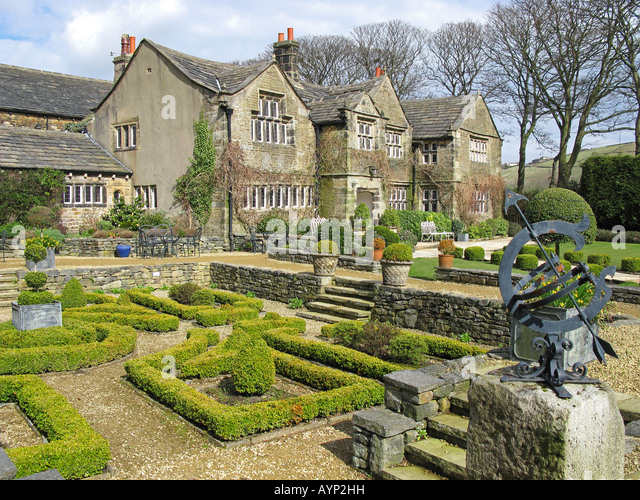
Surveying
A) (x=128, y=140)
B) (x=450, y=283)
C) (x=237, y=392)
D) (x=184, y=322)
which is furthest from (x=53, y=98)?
(x=237, y=392)

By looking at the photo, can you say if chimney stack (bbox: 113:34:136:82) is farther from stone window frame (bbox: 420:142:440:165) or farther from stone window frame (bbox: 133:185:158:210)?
stone window frame (bbox: 420:142:440:165)

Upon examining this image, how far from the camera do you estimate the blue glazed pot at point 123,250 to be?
72.9 feet

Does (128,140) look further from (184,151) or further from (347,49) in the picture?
(347,49)

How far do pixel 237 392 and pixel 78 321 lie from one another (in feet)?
18.2

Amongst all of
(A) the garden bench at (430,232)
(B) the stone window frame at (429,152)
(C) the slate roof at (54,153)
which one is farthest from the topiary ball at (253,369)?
(B) the stone window frame at (429,152)

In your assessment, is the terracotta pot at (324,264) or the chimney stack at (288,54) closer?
the terracotta pot at (324,264)

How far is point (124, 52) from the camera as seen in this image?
1214 inches

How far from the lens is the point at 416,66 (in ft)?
165

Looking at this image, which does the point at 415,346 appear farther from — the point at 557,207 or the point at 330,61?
the point at 330,61

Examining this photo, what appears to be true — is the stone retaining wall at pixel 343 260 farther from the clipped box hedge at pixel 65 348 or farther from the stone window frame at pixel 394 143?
the stone window frame at pixel 394 143

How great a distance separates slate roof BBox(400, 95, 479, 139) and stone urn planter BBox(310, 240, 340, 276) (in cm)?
1949

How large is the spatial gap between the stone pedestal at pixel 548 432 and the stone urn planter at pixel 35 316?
9853mm

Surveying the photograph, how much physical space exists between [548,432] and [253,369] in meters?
5.11

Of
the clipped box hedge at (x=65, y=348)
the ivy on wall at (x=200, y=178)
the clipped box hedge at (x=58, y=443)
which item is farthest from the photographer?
the ivy on wall at (x=200, y=178)
